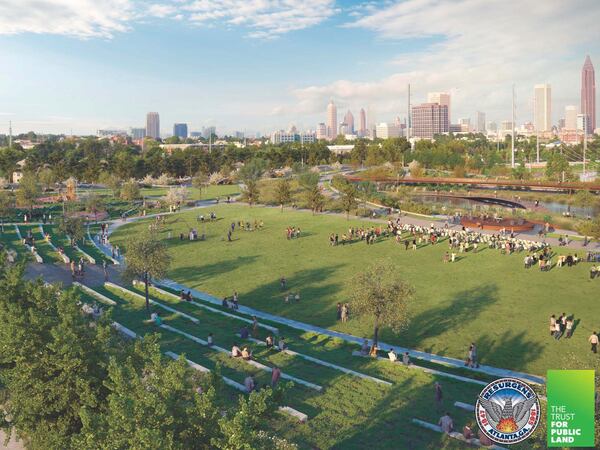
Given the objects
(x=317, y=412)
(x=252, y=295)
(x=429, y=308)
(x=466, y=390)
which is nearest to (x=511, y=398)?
(x=317, y=412)

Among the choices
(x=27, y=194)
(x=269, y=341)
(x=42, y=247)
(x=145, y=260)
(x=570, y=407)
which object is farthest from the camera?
(x=27, y=194)

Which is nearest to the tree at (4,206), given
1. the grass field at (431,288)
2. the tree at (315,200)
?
the grass field at (431,288)

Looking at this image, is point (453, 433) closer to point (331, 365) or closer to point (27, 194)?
point (331, 365)

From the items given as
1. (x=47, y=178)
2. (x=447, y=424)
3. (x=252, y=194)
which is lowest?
(x=447, y=424)

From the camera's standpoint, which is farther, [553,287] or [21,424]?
[553,287]

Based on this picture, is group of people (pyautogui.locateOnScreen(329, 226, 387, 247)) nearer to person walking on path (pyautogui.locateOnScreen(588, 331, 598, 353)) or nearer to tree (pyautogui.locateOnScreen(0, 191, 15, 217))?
person walking on path (pyautogui.locateOnScreen(588, 331, 598, 353))

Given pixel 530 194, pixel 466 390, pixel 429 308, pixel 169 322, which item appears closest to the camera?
pixel 466 390

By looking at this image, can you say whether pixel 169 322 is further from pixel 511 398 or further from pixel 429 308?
pixel 511 398

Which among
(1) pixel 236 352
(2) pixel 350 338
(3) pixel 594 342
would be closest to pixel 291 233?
(2) pixel 350 338
